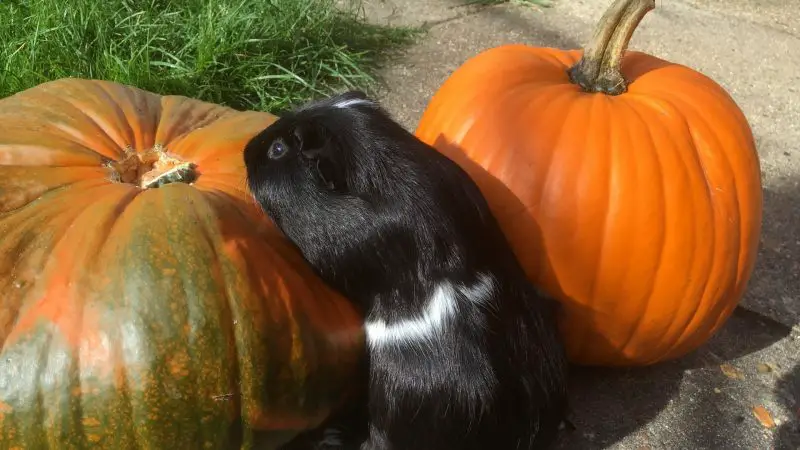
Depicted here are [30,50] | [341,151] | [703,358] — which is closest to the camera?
[341,151]

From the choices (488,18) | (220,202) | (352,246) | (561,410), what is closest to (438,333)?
(352,246)

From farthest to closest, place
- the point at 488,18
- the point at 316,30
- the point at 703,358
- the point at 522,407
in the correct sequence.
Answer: the point at 488,18 → the point at 316,30 → the point at 703,358 → the point at 522,407

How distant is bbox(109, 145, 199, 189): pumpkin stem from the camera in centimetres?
174

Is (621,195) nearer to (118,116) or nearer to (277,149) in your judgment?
(277,149)

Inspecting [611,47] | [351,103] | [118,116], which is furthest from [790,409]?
[118,116]

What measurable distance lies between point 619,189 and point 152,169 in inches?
45.1

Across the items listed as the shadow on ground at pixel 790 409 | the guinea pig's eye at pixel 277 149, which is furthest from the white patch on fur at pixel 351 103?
the shadow on ground at pixel 790 409

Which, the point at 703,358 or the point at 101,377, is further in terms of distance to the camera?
the point at 703,358

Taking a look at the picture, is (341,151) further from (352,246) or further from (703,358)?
(703,358)

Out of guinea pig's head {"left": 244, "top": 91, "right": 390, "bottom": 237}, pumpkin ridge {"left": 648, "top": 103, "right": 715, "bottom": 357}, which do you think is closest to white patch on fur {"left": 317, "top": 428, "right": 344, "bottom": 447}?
guinea pig's head {"left": 244, "top": 91, "right": 390, "bottom": 237}

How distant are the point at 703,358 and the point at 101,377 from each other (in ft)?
5.70

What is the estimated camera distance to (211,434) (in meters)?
1.61

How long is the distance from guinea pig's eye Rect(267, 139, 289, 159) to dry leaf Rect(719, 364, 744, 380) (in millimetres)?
1484

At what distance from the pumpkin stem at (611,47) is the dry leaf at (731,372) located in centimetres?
91
